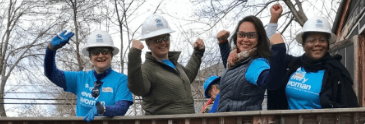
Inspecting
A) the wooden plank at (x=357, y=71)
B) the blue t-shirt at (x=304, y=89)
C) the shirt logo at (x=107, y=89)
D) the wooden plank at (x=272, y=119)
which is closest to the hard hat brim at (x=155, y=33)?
the shirt logo at (x=107, y=89)

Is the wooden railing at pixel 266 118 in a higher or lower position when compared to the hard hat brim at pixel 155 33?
lower

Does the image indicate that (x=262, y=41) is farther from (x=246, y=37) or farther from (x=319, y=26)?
(x=319, y=26)

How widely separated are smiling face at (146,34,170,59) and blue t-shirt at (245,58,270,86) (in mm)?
858

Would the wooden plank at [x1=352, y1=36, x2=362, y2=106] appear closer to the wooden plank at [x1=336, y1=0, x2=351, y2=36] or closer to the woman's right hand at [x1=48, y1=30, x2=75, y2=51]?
the wooden plank at [x1=336, y1=0, x2=351, y2=36]

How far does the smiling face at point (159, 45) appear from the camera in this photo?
3.96 meters

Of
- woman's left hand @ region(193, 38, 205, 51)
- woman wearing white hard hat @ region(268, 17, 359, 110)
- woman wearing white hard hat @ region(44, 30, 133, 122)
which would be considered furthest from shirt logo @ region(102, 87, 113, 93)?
woman wearing white hard hat @ region(268, 17, 359, 110)

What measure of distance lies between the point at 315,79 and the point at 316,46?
11.3 inches

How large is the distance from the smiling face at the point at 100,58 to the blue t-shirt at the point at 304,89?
5.01 feet

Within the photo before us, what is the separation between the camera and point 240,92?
345 cm

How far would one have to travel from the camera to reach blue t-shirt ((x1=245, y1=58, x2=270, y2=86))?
3.30m

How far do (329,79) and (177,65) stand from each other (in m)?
1.35

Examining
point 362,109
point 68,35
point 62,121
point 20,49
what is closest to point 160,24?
point 68,35

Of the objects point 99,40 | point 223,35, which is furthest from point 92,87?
point 223,35

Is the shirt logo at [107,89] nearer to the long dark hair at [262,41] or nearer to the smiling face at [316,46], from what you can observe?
the long dark hair at [262,41]
